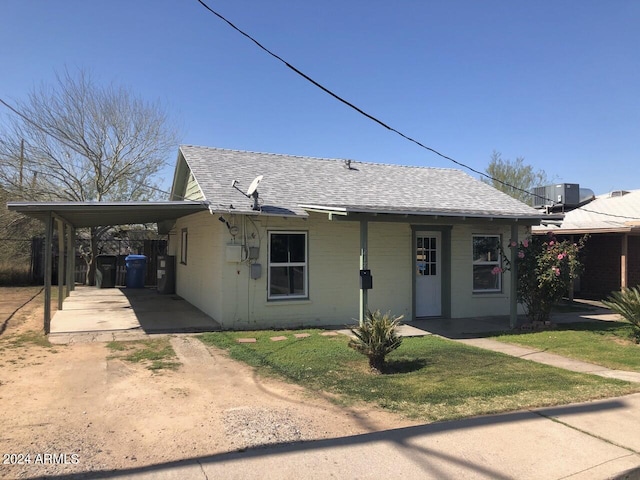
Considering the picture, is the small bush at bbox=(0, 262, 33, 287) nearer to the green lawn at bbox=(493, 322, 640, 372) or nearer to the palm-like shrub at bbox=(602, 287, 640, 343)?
the green lawn at bbox=(493, 322, 640, 372)

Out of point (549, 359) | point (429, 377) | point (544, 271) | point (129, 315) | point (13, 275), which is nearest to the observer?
point (429, 377)

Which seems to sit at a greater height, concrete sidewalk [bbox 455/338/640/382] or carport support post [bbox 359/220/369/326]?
carport support post [bbox 359/220/369/326]

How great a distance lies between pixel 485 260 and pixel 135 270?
13.2 meters

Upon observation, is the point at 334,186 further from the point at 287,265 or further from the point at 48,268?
the point at 48,268

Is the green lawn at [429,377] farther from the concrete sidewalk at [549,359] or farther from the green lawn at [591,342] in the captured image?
the green lawn at [591,342]

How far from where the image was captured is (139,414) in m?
4.91

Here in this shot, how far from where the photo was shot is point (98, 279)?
18.7 m

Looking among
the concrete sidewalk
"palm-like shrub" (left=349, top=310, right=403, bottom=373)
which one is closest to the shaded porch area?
"palm-like shrub" (left=349, top=310, right=403, bottom=373)

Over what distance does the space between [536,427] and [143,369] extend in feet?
16.7

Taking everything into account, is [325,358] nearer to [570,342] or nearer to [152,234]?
[570,342]

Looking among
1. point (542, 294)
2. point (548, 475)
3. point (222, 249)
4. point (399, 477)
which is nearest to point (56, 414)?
point (399, 477)

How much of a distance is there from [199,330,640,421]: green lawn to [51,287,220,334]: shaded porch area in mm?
1700

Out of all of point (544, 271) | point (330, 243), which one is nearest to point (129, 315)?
point (330, 243)

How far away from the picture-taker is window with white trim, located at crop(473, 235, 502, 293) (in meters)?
12.5
